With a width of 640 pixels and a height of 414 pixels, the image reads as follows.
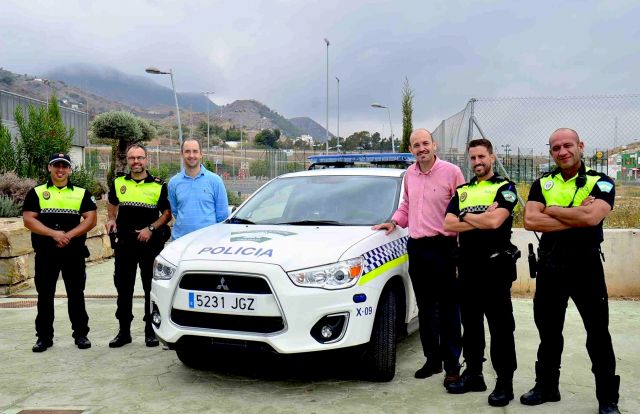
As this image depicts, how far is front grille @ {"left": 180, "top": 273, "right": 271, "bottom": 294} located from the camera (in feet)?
13.1

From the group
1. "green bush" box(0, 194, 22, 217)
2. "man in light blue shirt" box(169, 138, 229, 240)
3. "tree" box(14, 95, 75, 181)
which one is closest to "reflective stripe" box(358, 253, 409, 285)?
"man in light blue shirt" box(169, 138, 229, 240)

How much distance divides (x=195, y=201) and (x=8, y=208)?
5.55m

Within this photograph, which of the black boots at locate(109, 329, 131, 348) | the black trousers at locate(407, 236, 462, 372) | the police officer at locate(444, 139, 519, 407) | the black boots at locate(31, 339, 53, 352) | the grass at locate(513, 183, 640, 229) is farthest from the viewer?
the grass at locate(513, 183, 640, 229)

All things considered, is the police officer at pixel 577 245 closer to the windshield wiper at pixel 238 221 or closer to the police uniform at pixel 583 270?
the police uniform at pixel 583 270

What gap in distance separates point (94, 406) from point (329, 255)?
181 centimetres

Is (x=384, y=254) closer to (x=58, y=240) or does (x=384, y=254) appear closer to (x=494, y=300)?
(x=494, y=300)

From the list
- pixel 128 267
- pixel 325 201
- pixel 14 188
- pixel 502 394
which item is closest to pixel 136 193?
pixel 128 267

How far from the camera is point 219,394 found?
4.23 metres

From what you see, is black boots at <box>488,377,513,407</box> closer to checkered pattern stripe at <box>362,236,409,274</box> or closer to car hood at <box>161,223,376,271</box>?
checkered pattern stripe at <box>362,236,409,274</box>

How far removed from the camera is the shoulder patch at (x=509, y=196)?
155 inches

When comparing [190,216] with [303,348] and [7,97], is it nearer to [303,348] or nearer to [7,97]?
[303,348]

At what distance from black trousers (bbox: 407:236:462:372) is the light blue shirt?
6.68 feet

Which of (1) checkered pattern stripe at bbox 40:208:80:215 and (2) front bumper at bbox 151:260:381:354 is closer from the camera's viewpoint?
(2) front bumper at bbox 151:260:381:354

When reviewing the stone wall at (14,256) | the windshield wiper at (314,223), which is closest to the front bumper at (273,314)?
the windshield wiper at (314,223)
